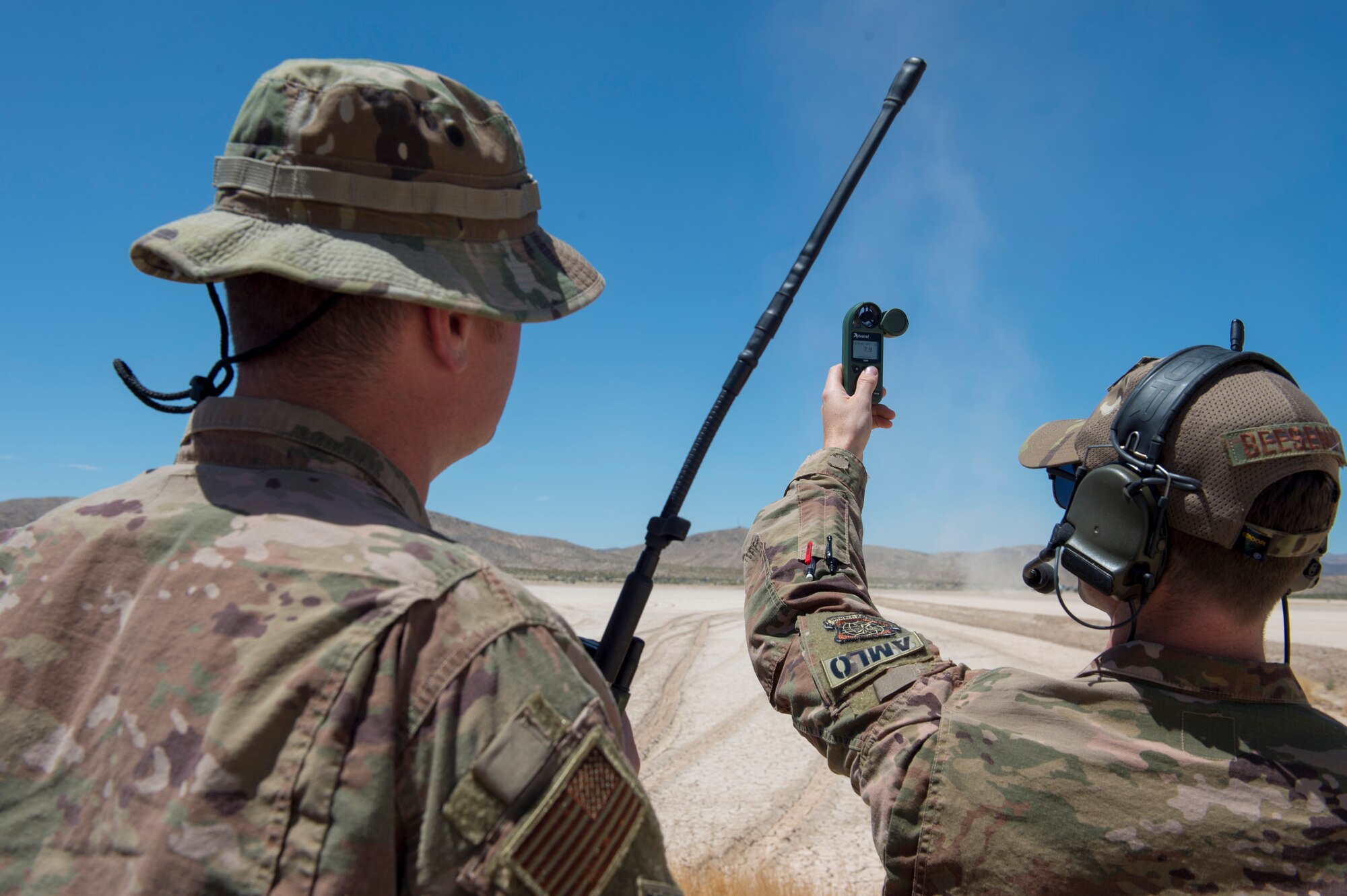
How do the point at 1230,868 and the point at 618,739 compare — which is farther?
the point at 1230,868

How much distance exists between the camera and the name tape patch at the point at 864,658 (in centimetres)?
228

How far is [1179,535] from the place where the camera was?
7.11 ft

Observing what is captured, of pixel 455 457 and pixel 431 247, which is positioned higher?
pixel 431 247

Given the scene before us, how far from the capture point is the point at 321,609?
1238 millimetres

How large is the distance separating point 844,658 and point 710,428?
1133 millimetres

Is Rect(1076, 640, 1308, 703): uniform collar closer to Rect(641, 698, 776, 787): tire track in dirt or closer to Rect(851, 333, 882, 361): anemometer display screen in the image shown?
Rect(851, 333, 882, 361): anemometer display screen

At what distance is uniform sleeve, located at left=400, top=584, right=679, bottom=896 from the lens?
1150mm

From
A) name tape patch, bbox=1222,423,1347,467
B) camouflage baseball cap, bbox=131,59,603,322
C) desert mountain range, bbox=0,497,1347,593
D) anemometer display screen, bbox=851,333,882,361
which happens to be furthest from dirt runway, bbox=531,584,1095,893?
desert mountain range, bbox=0,497,1347,593

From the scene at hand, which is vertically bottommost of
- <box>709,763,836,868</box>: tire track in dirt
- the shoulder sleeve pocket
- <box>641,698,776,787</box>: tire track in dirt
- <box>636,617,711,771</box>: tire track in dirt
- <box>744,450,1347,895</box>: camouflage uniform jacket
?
<box>636,617,711,771</box>: tire track in dirt

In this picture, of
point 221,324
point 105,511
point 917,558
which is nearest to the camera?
point 105,511

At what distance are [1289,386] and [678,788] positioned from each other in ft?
24.5

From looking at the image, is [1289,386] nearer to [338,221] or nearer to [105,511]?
[338,221]

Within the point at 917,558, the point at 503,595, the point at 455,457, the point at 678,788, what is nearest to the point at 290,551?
the point at 503,595

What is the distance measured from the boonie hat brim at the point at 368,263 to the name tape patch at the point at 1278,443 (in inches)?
58.4
